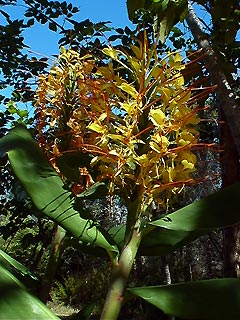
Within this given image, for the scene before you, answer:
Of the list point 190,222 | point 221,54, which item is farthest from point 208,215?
point 221,54

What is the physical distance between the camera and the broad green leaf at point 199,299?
57 cm

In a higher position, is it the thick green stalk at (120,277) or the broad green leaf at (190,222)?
the broad green leaf at (190,222)

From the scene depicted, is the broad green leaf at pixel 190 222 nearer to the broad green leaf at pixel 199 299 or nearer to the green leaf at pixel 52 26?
the broad green leaf at pixel 199 299

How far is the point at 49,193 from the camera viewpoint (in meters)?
0.73

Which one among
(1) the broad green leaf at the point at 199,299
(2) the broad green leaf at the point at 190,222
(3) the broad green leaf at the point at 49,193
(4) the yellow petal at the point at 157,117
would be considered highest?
(4) the yellow petal at the point at 157,117

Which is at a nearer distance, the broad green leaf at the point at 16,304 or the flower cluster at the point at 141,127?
the broad green leaf at the point at 16,304

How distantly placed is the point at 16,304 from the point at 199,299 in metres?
0.21

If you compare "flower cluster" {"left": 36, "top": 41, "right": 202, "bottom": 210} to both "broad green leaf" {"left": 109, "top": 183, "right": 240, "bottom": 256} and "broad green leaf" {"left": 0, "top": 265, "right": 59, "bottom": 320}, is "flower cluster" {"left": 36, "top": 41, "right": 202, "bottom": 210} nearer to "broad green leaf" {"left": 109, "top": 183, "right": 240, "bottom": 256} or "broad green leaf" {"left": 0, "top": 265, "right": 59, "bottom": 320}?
"broad green leaf" {"left": 109, "top": 183, "right": 240, "bottom": 256}

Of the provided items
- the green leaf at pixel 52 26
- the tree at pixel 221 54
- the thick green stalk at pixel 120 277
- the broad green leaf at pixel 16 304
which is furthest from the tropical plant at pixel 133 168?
the green leaf at pixel 52 26

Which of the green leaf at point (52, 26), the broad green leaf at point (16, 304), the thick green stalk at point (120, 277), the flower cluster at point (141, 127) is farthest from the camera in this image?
the green leaf at point (52, 26)

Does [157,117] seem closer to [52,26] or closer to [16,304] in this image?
[16,304]

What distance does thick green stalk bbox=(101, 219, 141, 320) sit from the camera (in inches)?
25.2

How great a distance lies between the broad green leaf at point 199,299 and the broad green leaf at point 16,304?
130 mm

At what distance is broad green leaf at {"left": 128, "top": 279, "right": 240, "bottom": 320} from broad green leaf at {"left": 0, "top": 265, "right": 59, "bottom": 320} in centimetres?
13
